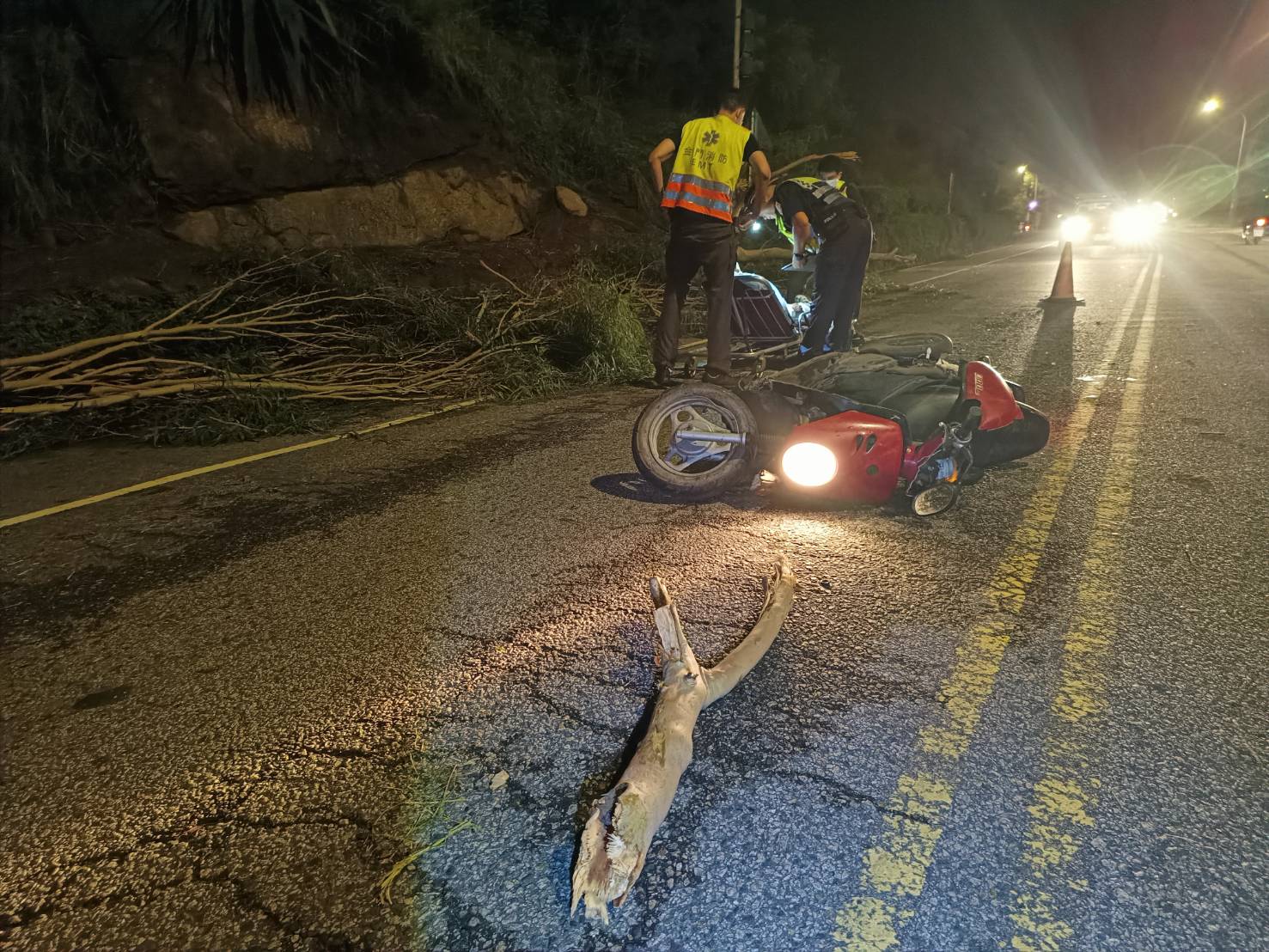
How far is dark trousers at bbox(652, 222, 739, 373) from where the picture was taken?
5.73 meters

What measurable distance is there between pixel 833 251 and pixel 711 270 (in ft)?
3.90

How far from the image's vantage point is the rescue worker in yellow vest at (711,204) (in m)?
5.56

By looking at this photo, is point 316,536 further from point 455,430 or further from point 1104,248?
point 1104,248

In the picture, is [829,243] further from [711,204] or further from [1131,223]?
[1131,223]

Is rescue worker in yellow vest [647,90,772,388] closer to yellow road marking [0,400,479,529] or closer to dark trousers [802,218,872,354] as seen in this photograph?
dark trousers [802,218,872,354]

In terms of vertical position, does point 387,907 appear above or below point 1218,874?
below

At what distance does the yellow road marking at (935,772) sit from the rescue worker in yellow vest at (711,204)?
2.97 metres

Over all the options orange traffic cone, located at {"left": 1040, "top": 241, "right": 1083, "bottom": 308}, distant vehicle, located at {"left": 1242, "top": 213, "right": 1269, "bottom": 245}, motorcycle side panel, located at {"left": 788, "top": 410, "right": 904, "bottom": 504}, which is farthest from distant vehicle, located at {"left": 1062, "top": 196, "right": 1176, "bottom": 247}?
motorcycle side panel, located at {"left": 788, "top": 410, "right": 904, "bottom": 504}

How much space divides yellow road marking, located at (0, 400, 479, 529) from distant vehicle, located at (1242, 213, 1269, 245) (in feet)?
90.9

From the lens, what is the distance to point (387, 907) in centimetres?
167

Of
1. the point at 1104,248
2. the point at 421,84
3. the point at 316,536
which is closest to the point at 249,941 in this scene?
the point at 316,536

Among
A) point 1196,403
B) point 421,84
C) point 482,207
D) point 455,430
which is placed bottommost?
point 455,430

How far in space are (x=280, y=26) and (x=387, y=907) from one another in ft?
41.1

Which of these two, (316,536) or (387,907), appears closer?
(387,907)
